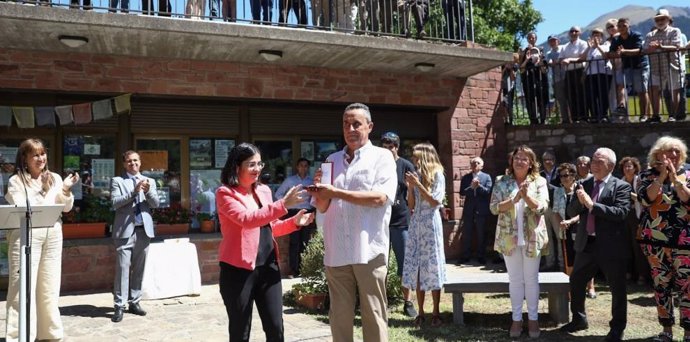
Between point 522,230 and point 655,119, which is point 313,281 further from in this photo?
point 655,119

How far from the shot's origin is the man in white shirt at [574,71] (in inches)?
379

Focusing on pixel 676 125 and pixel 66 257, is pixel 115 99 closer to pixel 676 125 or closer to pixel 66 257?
pixel 66 257

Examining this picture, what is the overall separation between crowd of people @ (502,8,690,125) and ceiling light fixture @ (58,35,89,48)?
739 cm

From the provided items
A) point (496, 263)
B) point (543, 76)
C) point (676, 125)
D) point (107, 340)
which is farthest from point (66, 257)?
point (676, 125)

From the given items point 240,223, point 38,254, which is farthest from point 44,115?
point 240,223

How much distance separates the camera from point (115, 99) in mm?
7816

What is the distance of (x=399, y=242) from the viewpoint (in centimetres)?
608

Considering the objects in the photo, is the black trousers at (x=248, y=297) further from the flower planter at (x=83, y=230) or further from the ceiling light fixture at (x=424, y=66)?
the ceiling light fixture at (x=424, y=66)

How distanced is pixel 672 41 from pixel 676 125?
1.42 metres

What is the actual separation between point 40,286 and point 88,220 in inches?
125

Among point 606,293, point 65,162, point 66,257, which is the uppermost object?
point 65,162

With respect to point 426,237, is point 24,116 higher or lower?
higher

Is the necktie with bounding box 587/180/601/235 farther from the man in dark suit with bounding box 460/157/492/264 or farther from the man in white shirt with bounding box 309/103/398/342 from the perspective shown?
the man in dark suit with bounding box 460/157/492/264

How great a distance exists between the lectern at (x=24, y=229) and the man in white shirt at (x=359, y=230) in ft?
7.48
